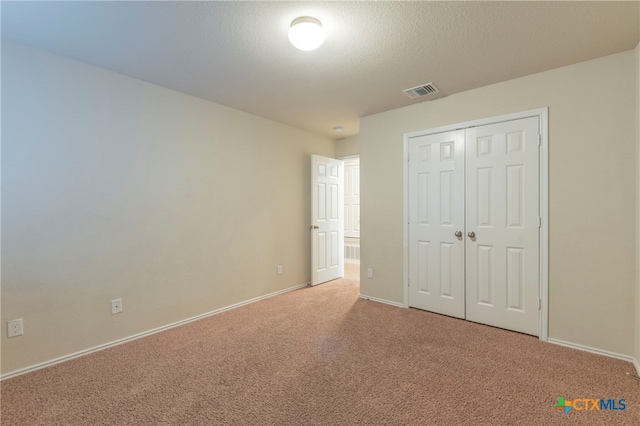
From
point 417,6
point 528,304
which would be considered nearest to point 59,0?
point 417,6

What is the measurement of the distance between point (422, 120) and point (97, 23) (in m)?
3.06

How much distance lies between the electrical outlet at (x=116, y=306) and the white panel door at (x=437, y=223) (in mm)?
3046

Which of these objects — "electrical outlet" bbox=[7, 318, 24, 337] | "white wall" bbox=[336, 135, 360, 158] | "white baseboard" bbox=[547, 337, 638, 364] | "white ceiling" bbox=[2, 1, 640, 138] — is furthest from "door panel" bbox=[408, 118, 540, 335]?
"electrical outlet" bbox=[7, 318, 24, 337]

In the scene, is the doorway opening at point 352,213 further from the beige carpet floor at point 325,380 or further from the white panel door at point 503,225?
the beige carpet floor at point 325,380

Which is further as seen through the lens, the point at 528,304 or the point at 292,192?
the point at 292,192

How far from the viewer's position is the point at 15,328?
2.12m

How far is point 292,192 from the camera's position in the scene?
4336 mm

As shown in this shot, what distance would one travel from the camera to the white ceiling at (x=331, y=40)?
5.93 feet

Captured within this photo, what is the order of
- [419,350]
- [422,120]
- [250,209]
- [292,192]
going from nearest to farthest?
[419,350] → [422,120] → [250,209] → [292,192]

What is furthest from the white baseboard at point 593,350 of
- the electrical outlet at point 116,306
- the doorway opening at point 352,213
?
the doorway opening at point 352,213

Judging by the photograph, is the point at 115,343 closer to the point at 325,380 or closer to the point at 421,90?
the point at 325,380

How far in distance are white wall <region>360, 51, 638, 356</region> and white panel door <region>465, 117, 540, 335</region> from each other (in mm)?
142

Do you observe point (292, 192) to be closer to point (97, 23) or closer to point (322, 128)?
point (322, 128)

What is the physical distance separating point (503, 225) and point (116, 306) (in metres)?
3.74
